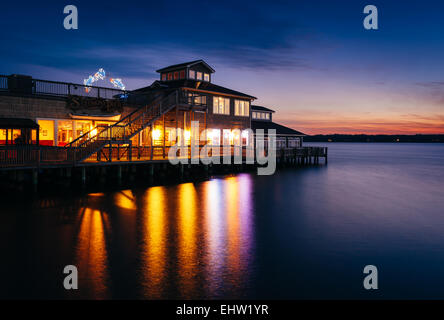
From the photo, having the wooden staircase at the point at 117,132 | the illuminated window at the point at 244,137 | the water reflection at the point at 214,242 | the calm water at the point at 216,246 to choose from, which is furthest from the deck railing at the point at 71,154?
the water reflection at the point at 214,242

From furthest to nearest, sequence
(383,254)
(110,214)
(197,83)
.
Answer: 1. (197,83)
2. (110,214)
3. (383,254)

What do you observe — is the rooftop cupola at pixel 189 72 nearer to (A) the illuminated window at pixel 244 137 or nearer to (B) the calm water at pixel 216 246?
(A) the illuminated window at pixel 244 137

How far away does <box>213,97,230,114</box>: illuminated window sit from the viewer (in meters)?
43.8

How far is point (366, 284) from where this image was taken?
1110 cm

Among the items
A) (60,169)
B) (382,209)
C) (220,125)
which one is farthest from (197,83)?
(382,209)

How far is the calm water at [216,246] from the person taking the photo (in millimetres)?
10516

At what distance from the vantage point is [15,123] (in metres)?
25.7

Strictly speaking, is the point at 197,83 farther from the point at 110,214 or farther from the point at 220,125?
the point at 110,214

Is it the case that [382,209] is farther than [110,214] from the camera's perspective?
Yes

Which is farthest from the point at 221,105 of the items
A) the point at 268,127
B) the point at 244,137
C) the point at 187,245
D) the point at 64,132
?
the point at 187,245

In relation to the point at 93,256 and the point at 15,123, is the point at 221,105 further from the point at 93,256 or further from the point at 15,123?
the point at 93,256

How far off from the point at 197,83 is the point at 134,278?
34898 millimetres

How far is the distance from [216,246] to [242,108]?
3523cm

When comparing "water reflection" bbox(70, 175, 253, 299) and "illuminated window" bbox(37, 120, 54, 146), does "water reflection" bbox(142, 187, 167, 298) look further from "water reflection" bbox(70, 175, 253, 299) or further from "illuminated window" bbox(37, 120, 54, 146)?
"illuminated window" bbox(37, 120, 54, 146)
